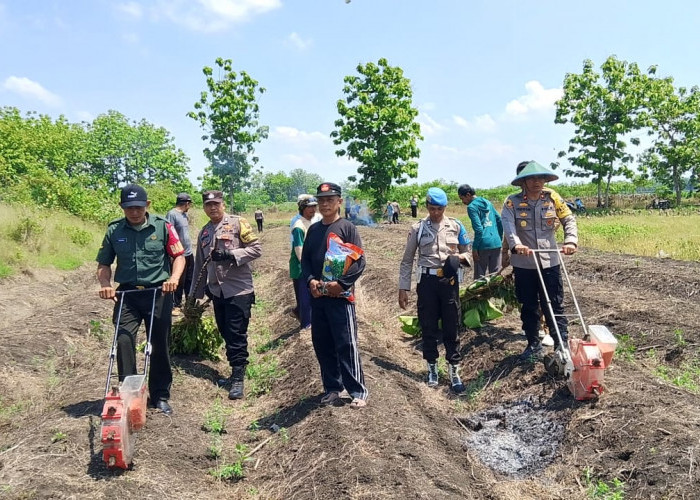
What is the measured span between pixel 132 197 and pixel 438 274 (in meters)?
2.87

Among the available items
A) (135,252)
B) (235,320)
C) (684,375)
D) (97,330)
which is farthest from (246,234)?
(684,375)

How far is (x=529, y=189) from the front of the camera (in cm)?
539

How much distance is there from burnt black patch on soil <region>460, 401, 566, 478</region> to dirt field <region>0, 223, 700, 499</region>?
0.07ft

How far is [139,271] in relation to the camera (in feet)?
15.2

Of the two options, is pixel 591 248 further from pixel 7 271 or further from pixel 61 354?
pixel 7 271

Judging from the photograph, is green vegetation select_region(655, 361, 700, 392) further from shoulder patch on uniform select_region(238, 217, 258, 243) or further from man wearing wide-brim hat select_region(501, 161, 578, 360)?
shoulder patch on uniform select_region(238, 217, 258, 243)

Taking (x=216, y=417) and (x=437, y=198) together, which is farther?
(x=437, y=198)

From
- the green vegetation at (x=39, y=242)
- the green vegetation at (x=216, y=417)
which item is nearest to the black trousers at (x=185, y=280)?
the green vegetation at (x=216, y=417)

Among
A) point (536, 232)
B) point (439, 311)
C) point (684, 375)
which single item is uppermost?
point (536, 232)

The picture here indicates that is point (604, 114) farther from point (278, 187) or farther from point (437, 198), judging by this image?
point (278, 187)

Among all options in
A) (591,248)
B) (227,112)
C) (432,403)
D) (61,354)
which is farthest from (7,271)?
(227,112)

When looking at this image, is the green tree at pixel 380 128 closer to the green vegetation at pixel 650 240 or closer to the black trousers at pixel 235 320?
the green vegetation at pixel 650 240

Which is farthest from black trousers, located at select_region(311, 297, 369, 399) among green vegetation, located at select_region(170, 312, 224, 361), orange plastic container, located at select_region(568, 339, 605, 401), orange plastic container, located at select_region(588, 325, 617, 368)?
green vegetation, located at select_region(170, 312, 224, 361)

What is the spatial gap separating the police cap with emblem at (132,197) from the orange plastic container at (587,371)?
149 inches
